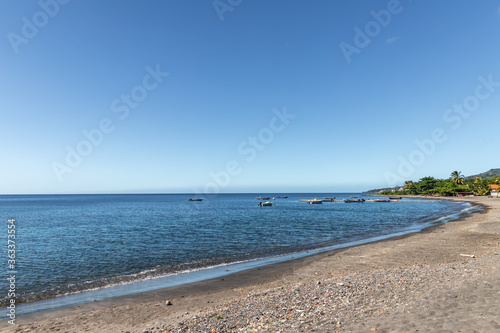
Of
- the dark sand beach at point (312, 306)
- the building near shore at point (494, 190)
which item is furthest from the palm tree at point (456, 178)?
the dark sand beach at point (312, 306)

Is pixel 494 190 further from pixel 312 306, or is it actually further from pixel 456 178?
pixel 312 306

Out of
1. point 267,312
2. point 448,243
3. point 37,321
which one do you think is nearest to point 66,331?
point 37,321

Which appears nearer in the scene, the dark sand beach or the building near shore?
the dark sand beach

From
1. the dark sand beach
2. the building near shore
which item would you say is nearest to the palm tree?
the building near shore

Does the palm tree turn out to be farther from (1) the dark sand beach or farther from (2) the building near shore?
(1) the dark sand beach

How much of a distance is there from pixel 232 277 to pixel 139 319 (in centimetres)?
749

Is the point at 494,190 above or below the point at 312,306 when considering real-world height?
above

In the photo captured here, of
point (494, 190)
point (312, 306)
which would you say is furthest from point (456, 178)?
point (312, 306)

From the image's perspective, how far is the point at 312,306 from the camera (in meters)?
9.96

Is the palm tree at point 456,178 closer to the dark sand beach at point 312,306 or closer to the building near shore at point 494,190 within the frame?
the building near shore at point 494,190

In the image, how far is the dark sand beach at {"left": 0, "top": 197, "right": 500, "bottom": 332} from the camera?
8258 millimetres

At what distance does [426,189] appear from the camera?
196 meters

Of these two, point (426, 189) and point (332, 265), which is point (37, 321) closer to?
point (332, 265)

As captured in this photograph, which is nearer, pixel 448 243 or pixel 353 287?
pixel 353 287
